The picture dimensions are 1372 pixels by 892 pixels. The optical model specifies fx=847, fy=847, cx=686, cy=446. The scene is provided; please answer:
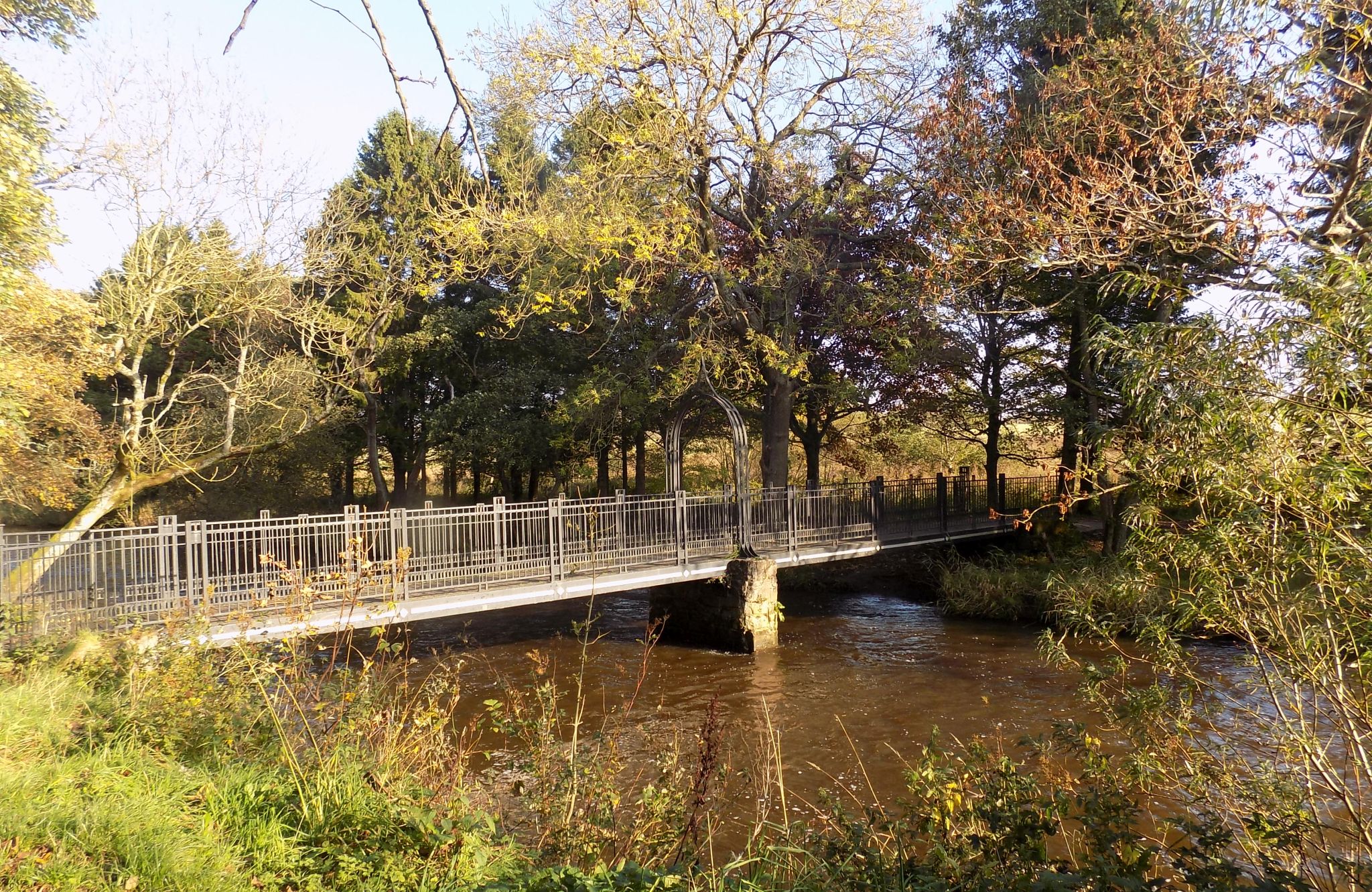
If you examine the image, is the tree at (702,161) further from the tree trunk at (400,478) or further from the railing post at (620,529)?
the tree trunk at (400,478)

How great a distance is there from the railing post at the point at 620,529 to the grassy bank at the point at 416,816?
714 centimetres

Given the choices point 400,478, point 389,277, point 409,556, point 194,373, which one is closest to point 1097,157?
point 409,556

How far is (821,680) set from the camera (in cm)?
1176

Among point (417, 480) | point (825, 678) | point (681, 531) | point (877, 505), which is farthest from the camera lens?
point (417, 480)

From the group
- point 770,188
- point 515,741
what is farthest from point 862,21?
point 515,741

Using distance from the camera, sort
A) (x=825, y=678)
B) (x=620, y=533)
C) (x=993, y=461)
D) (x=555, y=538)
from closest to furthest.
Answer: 1. (x=825, y=678)
2. (x=555, y=538)
3. (x=620, y=533)
4. (x=993, y=461)

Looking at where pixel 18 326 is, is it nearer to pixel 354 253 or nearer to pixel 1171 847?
pixel 354 253

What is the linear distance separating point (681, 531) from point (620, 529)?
1.19m

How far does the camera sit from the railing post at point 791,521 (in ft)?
49.8

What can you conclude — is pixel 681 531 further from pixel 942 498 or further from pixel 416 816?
pixel 416 816

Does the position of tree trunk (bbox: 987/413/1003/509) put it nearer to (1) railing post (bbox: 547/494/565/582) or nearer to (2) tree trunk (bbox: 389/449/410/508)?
(1) railing post (bbox: 547/494/565/582)

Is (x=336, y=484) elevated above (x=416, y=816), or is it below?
above

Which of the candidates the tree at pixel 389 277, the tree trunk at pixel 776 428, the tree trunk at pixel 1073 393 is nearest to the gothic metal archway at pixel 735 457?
the tree trunk at pixel 776 428

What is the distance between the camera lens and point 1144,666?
11.7 metres
